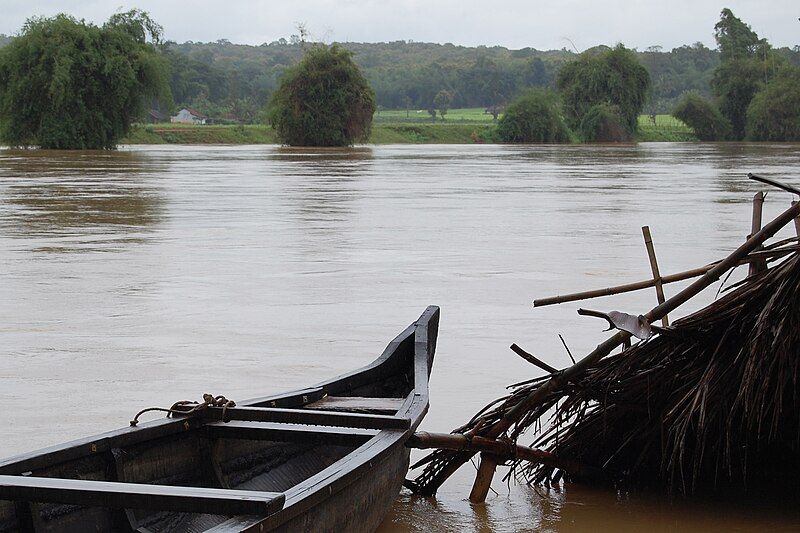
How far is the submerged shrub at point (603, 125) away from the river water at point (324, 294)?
54925 mm

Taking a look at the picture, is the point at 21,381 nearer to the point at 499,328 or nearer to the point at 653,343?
the point at 499,328

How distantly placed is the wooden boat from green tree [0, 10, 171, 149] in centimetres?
5023

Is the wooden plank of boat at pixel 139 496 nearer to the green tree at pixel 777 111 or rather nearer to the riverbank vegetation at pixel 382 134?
the riverbank vegetation at pixel 382 134

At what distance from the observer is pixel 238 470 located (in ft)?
14.6

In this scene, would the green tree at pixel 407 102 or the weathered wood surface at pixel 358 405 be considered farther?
the green tree at pixel 407 102

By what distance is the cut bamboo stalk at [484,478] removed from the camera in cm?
494

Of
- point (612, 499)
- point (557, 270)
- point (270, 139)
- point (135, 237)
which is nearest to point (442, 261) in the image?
point (557, 270)

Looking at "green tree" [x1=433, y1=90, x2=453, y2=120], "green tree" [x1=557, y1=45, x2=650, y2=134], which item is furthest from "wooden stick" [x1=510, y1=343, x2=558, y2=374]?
"green tree" [x1=433, y1=90, x2=453, y2=120]

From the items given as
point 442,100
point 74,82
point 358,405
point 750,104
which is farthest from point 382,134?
point 358,405

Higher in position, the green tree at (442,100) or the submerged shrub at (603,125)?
the green tree at (442,100)

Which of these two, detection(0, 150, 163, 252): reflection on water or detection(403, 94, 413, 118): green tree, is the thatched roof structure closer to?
detection(0, 150, 163, 252): reflection on water

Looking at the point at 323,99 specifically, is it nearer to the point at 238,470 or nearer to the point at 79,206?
the point at 79,206

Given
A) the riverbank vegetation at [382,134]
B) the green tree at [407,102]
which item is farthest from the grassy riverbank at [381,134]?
the green tree at [407,102]

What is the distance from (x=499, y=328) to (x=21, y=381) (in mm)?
3351
